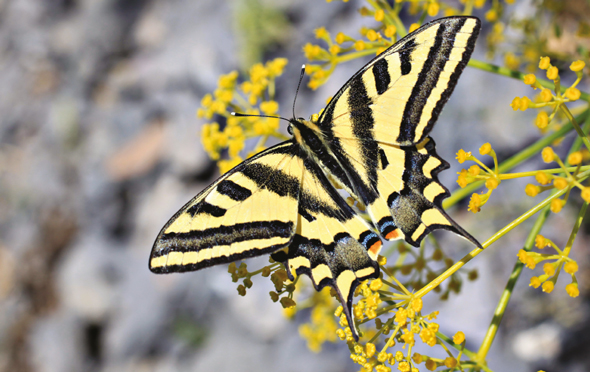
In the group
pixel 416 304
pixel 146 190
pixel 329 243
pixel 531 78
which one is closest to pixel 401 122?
pixel 531 78

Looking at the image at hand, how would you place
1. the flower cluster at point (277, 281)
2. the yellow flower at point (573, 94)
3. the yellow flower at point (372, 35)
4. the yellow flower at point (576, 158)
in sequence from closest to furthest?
the yellow flower at point (576, 158) → the yellow flower at point (573, 94) → the flower cluster at point (277, 281) → the yellow flower at point (372, 35)

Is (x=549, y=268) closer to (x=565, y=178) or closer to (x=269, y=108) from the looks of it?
(x=565, y=178)

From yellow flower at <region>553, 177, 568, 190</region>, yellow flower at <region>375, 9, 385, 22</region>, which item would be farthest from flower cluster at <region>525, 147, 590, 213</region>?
yellow flower at <region>375, 9, 385, 22</region>

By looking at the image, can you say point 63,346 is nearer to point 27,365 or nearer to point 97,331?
point 97,331

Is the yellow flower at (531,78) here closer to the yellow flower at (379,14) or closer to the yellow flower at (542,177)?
the yellow flower at (542,177)

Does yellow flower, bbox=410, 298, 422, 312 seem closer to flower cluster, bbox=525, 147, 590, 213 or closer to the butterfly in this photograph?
the butterfly

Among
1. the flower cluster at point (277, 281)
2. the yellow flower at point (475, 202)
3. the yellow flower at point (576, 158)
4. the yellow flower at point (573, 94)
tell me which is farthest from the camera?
the flower cluster at point (277, 281)

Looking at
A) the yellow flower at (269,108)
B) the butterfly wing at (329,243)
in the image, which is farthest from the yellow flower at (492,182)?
the yellow flower at (269,108)
